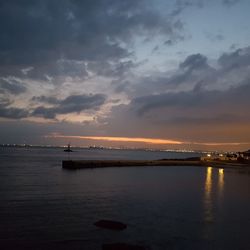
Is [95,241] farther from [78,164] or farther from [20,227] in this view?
[78,164]

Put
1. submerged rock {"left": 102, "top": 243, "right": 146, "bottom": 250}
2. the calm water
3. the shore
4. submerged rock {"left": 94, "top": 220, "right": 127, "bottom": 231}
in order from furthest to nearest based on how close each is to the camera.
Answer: the shore → submerged rock {"left": 94, "top": 220, "right": 127, "bottom": 231} → the calm water → submerged rock {"left": 102, "top": 243, "right": 146, "bottom": 250}

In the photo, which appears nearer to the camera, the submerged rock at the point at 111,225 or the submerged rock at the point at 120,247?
the submerged rock at the point at 120,247

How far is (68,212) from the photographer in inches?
1170

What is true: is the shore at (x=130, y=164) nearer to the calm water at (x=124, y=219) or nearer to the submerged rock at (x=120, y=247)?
the calm water at (x=124, y=219)

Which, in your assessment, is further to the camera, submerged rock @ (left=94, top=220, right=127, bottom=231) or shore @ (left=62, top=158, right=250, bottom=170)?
shore @ (left=62, top=158, right=250, bottom=170)

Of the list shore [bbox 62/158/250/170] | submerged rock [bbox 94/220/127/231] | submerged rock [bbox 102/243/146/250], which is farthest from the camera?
shore [bbox 62/158/250/170]

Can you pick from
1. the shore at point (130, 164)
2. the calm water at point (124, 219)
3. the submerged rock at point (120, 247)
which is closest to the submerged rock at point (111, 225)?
the calm water at point (124, 219)

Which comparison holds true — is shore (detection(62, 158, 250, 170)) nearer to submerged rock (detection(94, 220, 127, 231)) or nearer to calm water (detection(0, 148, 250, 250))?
calm water (detection(0, 148, 250, 250))

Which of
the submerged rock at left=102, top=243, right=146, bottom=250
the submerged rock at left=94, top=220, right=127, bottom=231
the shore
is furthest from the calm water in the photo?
the shore

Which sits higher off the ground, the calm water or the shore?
the shore

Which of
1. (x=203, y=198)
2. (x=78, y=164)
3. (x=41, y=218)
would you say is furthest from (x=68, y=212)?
(x=78, y=164)

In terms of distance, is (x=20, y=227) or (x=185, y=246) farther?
(x=20, y=227)

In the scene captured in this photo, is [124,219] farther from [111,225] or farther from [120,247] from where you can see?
[120,247]

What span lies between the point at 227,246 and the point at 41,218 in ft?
45.2
